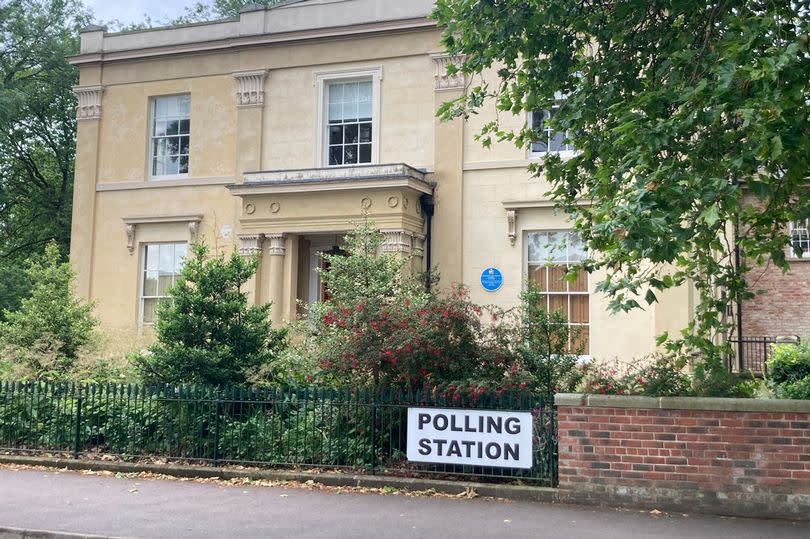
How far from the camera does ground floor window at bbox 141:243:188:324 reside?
2083cm

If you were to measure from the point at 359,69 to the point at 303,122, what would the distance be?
6.27ft

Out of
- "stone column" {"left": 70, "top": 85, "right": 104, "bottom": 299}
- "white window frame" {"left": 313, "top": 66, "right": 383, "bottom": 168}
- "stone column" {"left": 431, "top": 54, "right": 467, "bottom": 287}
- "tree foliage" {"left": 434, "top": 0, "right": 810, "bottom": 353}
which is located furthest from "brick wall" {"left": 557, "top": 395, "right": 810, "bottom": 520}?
"stone column" {"left": 70, "top": 85, "right": 104, "bottom": 299}

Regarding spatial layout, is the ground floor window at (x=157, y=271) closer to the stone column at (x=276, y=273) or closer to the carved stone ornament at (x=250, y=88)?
the stone column at (x=276, y=273)

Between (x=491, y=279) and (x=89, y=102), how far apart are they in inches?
487

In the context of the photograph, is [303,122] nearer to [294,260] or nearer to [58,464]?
[294,260]

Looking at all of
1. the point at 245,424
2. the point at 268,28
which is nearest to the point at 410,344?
the point at 245,424

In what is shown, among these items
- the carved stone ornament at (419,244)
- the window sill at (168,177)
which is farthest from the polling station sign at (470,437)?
the window sill at (168,177)

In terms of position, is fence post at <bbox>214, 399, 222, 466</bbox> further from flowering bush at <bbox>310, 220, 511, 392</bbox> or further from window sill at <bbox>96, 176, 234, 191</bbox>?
window sill at <bbox>96, 176, 234, 191</bbox>

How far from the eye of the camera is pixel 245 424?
36.0ft

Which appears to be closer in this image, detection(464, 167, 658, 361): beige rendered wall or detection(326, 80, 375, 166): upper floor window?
detection(464, 167, 658, 361): beige rendered wall

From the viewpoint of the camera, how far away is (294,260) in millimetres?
19016

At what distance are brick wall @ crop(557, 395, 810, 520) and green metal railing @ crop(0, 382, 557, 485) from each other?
20.0 inches

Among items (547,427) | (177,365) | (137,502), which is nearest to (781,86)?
(547,427)

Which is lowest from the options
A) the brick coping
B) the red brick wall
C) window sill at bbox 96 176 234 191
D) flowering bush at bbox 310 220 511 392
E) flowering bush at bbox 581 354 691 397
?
the brick coping
